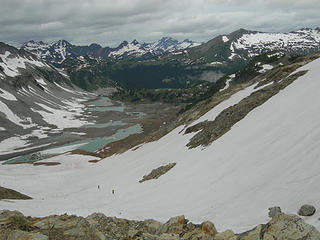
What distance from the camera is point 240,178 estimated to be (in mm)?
22797

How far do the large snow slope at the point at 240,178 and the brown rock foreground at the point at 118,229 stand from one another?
65.3 inches

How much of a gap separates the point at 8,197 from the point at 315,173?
114 ft

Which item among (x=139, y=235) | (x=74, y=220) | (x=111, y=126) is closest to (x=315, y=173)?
(x=139, y=235)

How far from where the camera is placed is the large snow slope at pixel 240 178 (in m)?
17.4

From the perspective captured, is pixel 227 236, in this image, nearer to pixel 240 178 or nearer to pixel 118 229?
pixel 118 229

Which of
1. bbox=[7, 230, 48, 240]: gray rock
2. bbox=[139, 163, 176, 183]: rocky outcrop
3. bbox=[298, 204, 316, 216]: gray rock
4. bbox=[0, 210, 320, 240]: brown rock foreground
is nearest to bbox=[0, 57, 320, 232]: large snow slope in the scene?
bbox=[298, 204, 316, 216]: gray rock

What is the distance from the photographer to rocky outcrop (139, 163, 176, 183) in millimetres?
37009

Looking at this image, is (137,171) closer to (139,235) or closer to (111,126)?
(139,235)

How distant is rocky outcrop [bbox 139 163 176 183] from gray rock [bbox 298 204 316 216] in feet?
78.0

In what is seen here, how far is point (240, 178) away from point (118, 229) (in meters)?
10.9

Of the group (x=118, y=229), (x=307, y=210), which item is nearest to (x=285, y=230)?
(x=307, y=210)

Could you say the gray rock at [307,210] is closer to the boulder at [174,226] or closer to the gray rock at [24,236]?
the boulder at [174,226]

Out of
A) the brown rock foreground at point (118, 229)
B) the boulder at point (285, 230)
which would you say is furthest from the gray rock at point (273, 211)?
the boulder at point (285, 230)

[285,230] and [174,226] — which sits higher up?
[285,230]
